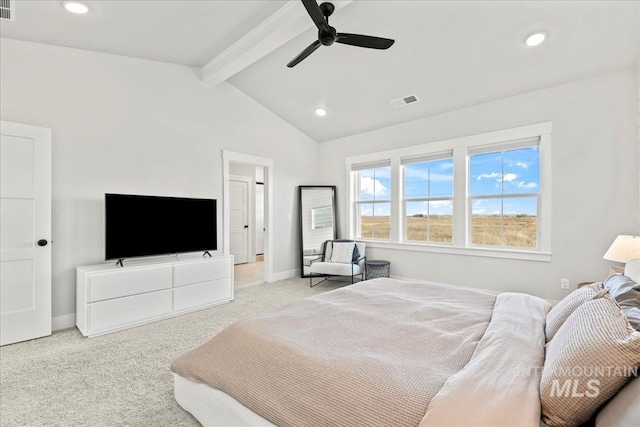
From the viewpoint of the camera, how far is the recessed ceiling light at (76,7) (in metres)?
2.49

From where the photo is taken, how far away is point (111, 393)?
1.96m

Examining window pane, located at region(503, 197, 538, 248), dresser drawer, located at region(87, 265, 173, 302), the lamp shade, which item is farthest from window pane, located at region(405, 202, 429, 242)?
dresser drawer, located at region(87, 265, 173, 302)

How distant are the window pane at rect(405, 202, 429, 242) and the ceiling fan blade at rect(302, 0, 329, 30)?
329 centimetres

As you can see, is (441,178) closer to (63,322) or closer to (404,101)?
(404,101)

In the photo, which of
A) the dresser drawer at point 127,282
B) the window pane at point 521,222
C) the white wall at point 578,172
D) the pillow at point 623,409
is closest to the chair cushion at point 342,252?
the white wall at point 578,172

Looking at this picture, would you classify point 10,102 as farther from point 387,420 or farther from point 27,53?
point 387,420

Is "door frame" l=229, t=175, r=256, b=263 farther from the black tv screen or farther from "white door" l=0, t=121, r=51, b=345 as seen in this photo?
"white door" l=0, t=121, r=51, b=345

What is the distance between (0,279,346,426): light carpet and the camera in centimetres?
174

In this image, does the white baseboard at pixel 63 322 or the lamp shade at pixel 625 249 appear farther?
the white baseboard at pixel 63 322

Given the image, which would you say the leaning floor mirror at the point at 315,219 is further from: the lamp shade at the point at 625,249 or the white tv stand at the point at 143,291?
the lamp shade at the point at 625,249

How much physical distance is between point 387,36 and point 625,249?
9.79ft

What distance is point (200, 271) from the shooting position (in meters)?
3.76

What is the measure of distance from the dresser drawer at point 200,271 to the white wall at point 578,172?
336cm

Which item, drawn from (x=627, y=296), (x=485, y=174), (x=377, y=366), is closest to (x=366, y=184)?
(x=485, y=174)
